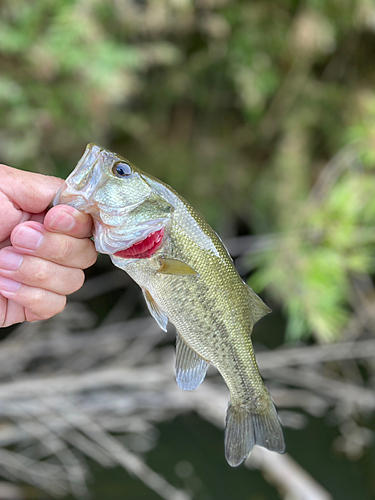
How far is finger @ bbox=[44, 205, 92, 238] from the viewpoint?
1.05m

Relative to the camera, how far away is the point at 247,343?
1131mm

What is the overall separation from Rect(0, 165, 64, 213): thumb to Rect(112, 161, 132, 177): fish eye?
0.71 ft

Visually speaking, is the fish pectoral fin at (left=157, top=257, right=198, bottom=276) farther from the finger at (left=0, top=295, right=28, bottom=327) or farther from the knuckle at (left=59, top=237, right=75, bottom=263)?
the finger at (left=0, top=295, right=28, bottom=327)

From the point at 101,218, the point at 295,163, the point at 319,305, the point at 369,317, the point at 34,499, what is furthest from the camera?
the point at 295,163

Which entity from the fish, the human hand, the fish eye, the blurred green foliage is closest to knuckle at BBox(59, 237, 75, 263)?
the human hand

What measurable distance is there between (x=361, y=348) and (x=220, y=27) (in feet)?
11.2

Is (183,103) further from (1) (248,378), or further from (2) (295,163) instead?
(1) (248,378)

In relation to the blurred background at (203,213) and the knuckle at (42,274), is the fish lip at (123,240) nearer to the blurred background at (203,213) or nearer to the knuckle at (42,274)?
the knuckle at (42,274)

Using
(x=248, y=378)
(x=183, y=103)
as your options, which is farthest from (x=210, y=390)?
(x=183, y=103)

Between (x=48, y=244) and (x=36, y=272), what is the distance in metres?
0.10

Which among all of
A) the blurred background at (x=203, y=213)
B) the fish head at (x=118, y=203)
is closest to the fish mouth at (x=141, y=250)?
the fish head at (x=118, y=203)

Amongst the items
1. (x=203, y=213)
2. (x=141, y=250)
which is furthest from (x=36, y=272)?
(x=203, y=213)

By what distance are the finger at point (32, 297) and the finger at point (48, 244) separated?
0.36 ft

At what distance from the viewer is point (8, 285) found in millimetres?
1204
